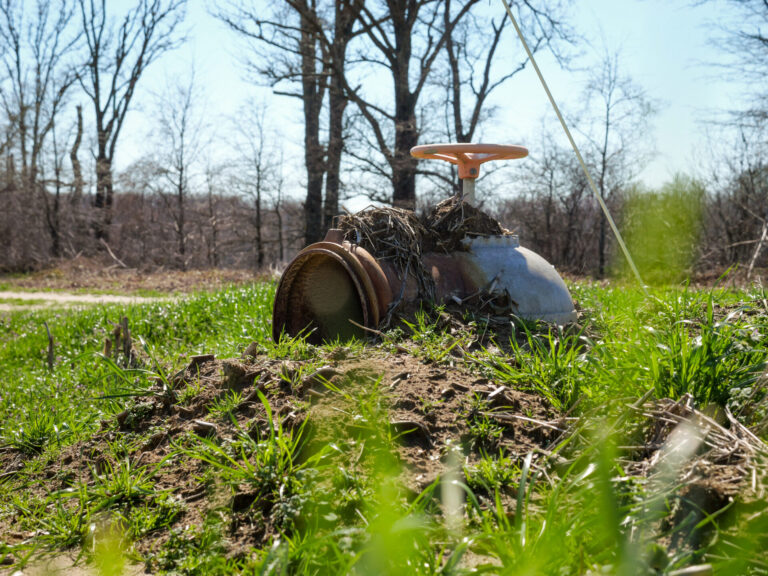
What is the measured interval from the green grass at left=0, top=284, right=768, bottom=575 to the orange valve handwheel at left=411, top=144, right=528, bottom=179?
1.79 m

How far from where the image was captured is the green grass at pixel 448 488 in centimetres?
136

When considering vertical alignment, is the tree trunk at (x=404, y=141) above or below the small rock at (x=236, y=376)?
above

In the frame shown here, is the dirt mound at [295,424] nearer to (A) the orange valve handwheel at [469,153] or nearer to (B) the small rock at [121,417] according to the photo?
(B) the small rock at [121,417]

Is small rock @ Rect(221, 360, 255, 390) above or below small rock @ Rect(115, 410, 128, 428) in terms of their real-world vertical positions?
above

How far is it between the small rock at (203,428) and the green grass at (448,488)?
0.04m

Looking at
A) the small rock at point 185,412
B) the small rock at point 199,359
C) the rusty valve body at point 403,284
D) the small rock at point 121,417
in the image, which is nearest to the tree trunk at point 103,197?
the rusty valve body at point 403,284

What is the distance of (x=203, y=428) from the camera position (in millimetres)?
2250

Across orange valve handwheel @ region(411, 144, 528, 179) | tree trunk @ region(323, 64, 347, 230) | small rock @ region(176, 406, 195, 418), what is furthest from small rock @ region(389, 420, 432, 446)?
tree trunk @ region(323, 64, 347, 230)

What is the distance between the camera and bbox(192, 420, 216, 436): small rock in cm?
222

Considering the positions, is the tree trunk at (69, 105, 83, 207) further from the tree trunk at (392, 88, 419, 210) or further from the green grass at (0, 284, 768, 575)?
→ the green grass at (0, 284, 768, 575)

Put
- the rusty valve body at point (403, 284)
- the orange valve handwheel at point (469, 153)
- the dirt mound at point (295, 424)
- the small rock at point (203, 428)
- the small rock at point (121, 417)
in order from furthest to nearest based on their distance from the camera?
1. the orange valve handwheel at point (469, 153)
2. the rusty valve body at point (403, 284)
3. the small rock at point (121, 417)
4. the small rock at point (203, 428)
5. the dirt mound at point (295, 424)

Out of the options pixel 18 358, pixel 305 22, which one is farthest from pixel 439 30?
pixel 18 358

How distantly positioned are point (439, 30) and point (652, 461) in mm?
15395

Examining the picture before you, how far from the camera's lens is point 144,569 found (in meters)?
1.66
